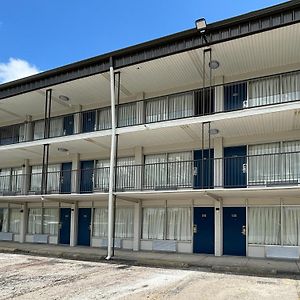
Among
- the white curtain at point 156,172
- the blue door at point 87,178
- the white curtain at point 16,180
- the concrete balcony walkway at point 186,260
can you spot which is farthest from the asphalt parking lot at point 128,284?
the white curtain at point 16,180

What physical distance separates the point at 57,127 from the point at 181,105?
307 inches

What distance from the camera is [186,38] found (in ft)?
46.0

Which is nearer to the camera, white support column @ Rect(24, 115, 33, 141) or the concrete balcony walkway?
the concrete balcony walkway

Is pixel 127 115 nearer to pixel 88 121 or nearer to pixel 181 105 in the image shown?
pixel 88 121

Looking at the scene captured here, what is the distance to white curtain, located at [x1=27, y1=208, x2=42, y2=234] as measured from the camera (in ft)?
69.8

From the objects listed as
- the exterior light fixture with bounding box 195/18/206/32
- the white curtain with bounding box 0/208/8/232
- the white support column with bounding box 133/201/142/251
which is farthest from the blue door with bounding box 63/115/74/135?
the exterior light fixture with bounding box 195/18/206/32

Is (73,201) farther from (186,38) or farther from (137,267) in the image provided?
(186,38)

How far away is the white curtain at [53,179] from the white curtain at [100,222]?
9.40ft

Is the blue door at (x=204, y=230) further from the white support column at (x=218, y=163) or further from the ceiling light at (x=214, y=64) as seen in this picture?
the ceiling light at (x=214, y=64)

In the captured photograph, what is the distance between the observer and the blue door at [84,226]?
19.2 meters

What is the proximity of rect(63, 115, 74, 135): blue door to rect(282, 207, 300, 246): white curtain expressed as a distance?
11736 mm

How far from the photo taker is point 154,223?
17391 mm

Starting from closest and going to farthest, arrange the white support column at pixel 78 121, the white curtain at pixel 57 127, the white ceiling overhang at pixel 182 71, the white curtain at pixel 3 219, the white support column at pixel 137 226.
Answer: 1. the white ceiling overhang at pixel 182 71
2. the white support column at pixel 137 226
3. the white support column at pixel 78 121
4. the white curtain at pixel 57 127
5. the white curtain at pixel 3 219

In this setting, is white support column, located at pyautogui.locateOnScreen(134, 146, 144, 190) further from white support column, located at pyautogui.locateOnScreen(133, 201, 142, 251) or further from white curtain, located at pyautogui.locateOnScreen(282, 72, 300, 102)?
white curtain, located at pyautogui.locateOnScreen(282, 72, 300, 102)
